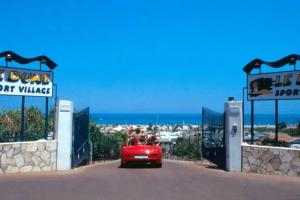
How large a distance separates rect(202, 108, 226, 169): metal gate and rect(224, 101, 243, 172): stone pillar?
29.1 inches

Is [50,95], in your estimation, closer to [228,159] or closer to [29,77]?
[29,77]

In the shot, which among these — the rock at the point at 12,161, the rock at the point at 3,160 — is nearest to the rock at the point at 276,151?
the rock at the point at 12,161

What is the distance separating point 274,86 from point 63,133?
7835 millimetres

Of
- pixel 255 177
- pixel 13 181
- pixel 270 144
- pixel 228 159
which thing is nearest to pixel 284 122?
pixel 270 144

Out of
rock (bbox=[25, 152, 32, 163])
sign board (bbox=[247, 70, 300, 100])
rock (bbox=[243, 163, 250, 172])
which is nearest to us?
rock (bbox=[25, 152, 32, 163])

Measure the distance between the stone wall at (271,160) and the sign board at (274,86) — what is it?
2.55 meters

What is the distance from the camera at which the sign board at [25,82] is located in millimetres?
16703

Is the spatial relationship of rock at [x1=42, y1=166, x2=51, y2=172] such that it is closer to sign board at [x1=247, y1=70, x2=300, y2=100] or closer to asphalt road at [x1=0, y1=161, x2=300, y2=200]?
asphalt road at [x1=0, y1=161, x2=300, y2=200]

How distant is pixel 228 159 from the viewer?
16.8 m

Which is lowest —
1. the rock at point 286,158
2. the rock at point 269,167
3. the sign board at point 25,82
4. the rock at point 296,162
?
the rock at point 269,167

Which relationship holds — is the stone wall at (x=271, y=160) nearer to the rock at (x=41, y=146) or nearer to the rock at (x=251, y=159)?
the rock at (x=251, y=159)

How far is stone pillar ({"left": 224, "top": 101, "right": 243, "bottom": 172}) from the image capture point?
16.6 m

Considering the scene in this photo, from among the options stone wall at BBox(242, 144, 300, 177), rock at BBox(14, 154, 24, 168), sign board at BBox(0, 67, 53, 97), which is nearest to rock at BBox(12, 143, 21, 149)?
rock at BBox(14, 154, 24, 168)

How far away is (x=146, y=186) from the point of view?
12.4 metres
